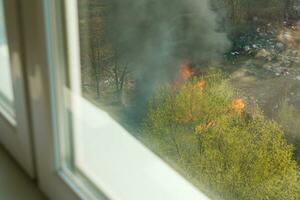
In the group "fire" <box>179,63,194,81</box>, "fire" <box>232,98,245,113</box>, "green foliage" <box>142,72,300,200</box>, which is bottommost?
"green foliage" <box>142,72,300,200</box>

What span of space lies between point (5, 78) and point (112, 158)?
408 mm

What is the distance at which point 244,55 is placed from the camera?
541 millimetres

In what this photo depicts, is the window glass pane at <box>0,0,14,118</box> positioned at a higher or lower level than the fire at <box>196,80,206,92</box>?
lower

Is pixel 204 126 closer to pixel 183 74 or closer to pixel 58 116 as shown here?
pixel 183 74

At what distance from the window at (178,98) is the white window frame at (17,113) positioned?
Result: 110mm

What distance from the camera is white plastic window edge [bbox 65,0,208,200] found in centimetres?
73

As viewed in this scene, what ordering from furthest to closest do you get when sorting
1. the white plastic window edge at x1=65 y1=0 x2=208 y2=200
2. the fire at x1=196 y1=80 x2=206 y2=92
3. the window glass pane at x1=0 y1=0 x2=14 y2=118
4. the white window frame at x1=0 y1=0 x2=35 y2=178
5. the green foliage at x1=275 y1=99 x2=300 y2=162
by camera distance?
the window glass pane at x1=0 y1=0 x2=14 y2=118 < the white window frame at x1=0 y1=0 x2=35 y2=178 < the white plastic window edge at x1=65 y1=0 x2=208 y2=200 < the fire at x1=196 y1=80 x2=206 y2=92 < the green foliage at x1=275 y1=99 x2=300 y2=162

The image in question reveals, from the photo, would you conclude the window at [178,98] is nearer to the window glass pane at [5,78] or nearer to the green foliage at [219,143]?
the green foliage at [219,143]

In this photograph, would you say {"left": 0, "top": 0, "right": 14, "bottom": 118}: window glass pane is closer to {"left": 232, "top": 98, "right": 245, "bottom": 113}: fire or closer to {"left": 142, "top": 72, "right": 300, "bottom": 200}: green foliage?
{"left": 142, "top": 72, "right": 300, "bottom": 200}: green foliage

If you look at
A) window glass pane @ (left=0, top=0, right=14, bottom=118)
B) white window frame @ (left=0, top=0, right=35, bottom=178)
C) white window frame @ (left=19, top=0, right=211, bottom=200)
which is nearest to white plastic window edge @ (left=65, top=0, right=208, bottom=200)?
white window frame @ (left=19, top=0, right=211, bottom=200)

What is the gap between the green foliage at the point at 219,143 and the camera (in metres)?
0.54

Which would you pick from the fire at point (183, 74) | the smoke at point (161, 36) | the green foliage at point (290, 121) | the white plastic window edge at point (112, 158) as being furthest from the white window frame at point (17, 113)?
the green foliage at point (290, 121)

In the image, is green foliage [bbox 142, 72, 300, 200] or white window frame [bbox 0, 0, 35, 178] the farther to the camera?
white window frame [bbox 0, 0, 35, 178]

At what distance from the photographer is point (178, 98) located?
2.16 feet
